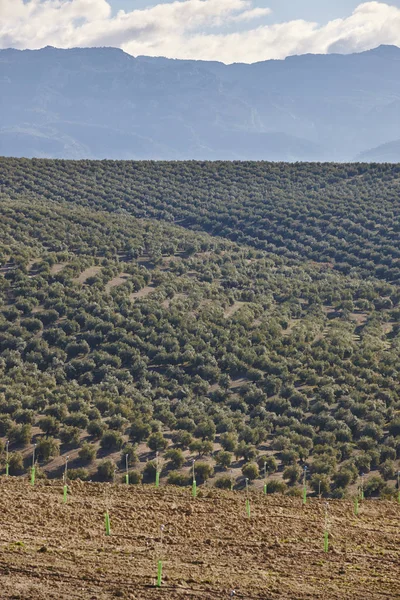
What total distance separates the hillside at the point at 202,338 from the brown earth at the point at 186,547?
15.8ft

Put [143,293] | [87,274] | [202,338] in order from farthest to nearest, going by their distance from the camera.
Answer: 1. [87,274]
2. [143,293]
3. [202,338]

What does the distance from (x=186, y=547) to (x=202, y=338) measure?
79.4 ft

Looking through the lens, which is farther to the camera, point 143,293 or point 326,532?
point 143,293

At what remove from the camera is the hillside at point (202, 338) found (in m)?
28.7

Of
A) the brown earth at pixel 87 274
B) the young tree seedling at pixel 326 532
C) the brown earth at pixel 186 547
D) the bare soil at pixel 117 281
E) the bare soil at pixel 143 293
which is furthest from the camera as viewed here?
the brown earth at pixel 87 274

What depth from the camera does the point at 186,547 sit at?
16.5m

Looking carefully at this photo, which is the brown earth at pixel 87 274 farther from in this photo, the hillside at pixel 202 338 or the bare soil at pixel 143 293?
the bare soil at pixel 143 293

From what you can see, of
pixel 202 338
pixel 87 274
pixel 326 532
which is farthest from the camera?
pixel 87 274

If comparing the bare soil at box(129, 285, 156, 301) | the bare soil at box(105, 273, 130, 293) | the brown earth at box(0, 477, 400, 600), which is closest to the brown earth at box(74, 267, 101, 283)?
the bare soil at box(105, 273, 130, 293)

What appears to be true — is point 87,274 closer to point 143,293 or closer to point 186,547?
point 143,293

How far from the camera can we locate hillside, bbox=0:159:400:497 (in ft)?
94.2

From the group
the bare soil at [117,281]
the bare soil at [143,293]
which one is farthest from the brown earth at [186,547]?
the bare soil at [117,281]

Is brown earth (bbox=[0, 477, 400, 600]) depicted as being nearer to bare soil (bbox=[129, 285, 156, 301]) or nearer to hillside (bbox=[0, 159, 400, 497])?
hillside (bbox=[0, 159, 400, 497])

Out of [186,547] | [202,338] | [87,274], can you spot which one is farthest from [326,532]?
[87,274]
